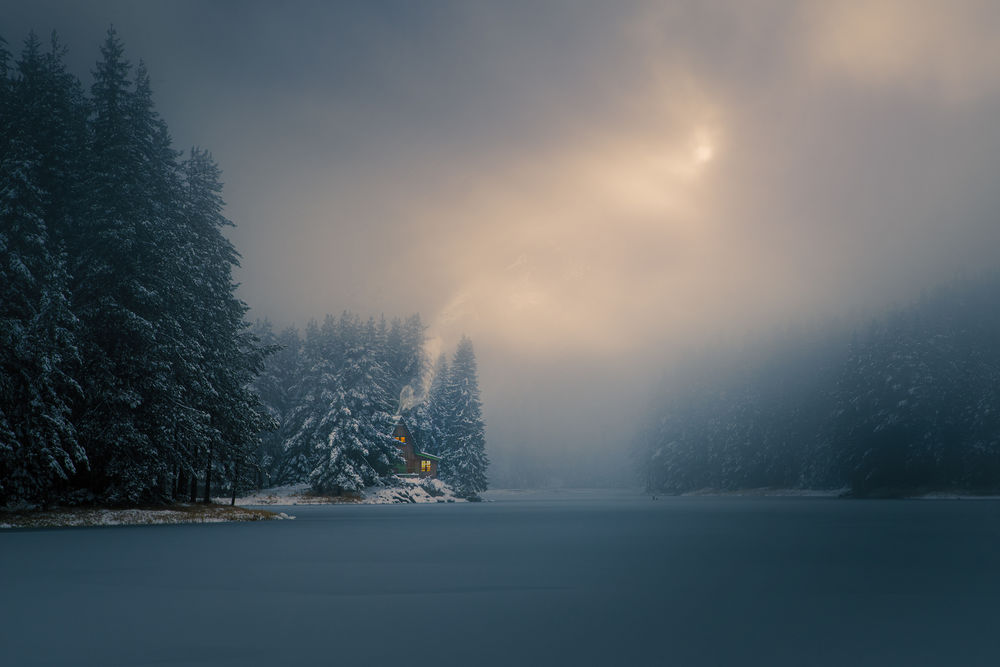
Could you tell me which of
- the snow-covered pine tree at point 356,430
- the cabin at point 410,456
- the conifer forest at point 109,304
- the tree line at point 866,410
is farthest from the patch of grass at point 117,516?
the tree line at point 866,410

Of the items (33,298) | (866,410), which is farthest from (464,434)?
(33,298)

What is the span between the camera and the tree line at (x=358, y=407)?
7738 centimetres

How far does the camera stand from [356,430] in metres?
77.6

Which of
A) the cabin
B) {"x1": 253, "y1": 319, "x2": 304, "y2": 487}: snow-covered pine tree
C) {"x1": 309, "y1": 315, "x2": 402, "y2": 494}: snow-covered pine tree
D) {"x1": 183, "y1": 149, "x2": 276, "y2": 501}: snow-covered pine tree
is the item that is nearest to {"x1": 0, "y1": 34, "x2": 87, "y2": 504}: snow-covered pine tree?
{"x1": 183, "y1": 149, "x2": 276, "y2": 501}: snow-covered pine tree

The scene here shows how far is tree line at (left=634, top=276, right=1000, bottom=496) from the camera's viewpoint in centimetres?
8619

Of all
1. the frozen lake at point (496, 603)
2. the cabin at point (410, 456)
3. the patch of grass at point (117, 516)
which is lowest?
the frozen lake at point (496, 603)

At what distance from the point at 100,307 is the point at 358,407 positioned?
46.7 metres

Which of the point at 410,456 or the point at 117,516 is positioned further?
the point at 410,456

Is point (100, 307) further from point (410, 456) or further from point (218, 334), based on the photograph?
point (410, 456)

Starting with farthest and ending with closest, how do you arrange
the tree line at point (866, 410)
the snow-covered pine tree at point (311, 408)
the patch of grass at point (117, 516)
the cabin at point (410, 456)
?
the cabin at point (410, 456) < the tree line at point (866, 410) < the snow-covered pine tree at point (311, 408) < the patch of grass at point (117, 516)

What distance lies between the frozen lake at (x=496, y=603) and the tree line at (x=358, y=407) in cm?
5162

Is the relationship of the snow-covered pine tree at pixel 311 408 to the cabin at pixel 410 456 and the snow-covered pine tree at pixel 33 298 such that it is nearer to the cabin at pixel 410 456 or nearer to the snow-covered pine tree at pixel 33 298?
the cabin at pixel 410 456

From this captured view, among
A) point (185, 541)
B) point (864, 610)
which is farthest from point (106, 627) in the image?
point (185, 541)

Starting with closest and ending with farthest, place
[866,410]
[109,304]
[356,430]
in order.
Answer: [109,304]
[356,430]
[866,410]
